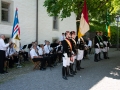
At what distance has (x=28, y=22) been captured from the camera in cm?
1752

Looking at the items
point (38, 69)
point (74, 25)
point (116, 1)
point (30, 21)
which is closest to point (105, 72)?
point (38, 69)

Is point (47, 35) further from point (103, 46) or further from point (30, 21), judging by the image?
point (103, 46)

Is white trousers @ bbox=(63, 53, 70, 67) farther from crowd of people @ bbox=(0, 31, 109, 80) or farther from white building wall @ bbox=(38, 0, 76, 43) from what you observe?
white building wall @ bbox=(38, 0, 76, 43)

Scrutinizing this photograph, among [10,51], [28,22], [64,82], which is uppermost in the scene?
[28,22]

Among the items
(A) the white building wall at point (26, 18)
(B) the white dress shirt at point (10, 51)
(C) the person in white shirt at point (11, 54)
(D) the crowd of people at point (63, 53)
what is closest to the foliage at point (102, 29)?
(A) the white building wall at point (26, 18)

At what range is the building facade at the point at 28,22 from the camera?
15.6 metres

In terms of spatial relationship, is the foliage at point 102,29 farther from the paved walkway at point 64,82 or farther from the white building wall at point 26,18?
the paved walkway at point 64,82

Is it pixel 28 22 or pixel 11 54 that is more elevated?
pixel 28 22

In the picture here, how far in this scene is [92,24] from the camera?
35562mm

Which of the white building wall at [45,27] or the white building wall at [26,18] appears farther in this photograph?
the white building wall at [45,27]

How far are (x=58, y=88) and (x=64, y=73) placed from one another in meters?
1.91

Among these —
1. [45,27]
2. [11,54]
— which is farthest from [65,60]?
[45,27]

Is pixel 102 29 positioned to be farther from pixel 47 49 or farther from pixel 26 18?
pixel 47 49

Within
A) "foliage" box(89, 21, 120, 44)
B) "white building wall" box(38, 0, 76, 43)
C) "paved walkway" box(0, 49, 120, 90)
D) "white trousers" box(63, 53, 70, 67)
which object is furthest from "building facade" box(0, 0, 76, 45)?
"foliage" box(89, 21, 120, 44)
